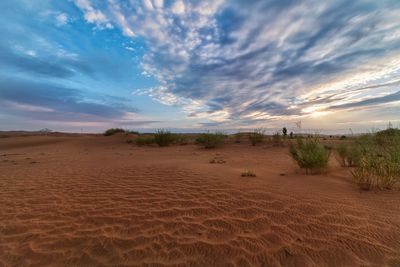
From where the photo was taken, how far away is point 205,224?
10.5ft

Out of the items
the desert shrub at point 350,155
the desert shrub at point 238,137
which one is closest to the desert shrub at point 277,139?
the desert shrub at point 238,137

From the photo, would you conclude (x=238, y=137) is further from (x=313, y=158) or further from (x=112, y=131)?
(x=112, y=131)

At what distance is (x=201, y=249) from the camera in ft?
8.65

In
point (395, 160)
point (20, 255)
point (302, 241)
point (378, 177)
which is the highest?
point (395, 160)

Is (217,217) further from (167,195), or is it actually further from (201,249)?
(167,195)

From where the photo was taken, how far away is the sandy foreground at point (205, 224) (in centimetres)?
251

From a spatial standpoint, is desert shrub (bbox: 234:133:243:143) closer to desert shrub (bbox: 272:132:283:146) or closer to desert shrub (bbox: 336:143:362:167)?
desert shrub (bbox: 272:132:283:146)

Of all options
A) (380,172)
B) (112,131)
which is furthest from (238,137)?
(112,131)

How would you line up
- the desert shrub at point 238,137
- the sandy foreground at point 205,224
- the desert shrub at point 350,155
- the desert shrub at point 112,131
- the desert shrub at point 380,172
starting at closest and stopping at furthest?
the sandy foreground at point 205,224 → the desert shrub at point 380,172 → the desert shrub at point 350,155 → the desert shrub at point 238,137 → the desert shrub at point 112,131

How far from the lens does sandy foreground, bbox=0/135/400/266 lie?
8.24ft

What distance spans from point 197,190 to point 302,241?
2.42m

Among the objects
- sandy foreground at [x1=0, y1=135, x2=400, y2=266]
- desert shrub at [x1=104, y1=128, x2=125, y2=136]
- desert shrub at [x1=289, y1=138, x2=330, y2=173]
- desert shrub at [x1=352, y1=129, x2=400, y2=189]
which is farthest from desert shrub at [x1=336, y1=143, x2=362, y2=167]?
desert shrub at [x1=104, y1=128, x2=125, y2=136]

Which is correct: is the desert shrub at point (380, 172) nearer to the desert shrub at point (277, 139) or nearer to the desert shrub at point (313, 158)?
the desert shrub at point (313, 158)

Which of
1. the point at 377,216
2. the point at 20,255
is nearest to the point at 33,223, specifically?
the point at 20,255
